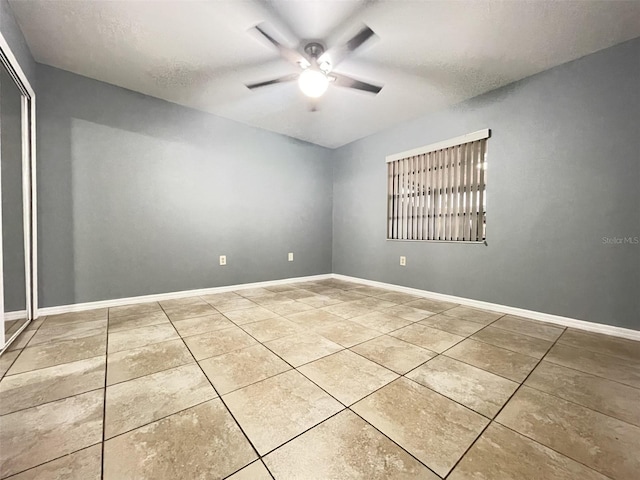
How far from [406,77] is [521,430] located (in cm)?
275

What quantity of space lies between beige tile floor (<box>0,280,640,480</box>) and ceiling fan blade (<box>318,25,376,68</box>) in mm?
2069

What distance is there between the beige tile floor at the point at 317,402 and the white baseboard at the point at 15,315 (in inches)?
5.1

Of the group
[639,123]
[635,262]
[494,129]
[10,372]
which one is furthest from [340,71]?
[10,372]

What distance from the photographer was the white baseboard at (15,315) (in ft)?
5.91

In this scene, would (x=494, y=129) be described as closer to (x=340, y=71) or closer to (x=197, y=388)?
(x=340, y=71)

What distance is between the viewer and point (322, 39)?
1911mm

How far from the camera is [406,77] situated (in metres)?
2.43

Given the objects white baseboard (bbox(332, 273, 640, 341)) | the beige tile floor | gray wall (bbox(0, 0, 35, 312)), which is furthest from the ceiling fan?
white baseboard (bbox(332, 273, 640, 341))

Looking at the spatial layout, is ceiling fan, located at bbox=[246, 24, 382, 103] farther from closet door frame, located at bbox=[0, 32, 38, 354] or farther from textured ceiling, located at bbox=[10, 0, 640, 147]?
closet door frame, located at bbox=[0, 32, 38, 354]

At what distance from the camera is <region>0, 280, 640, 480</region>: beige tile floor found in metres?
0.85

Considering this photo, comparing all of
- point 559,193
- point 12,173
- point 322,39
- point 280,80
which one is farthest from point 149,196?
point 559,193

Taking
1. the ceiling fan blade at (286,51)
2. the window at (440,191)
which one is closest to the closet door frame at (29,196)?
the ceiling fan blade at (286,51)

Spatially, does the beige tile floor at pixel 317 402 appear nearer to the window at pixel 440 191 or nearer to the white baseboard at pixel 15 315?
the white baseboard at pixel 15 315

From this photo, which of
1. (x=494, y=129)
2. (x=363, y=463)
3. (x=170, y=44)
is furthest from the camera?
(x=494, y=129)
